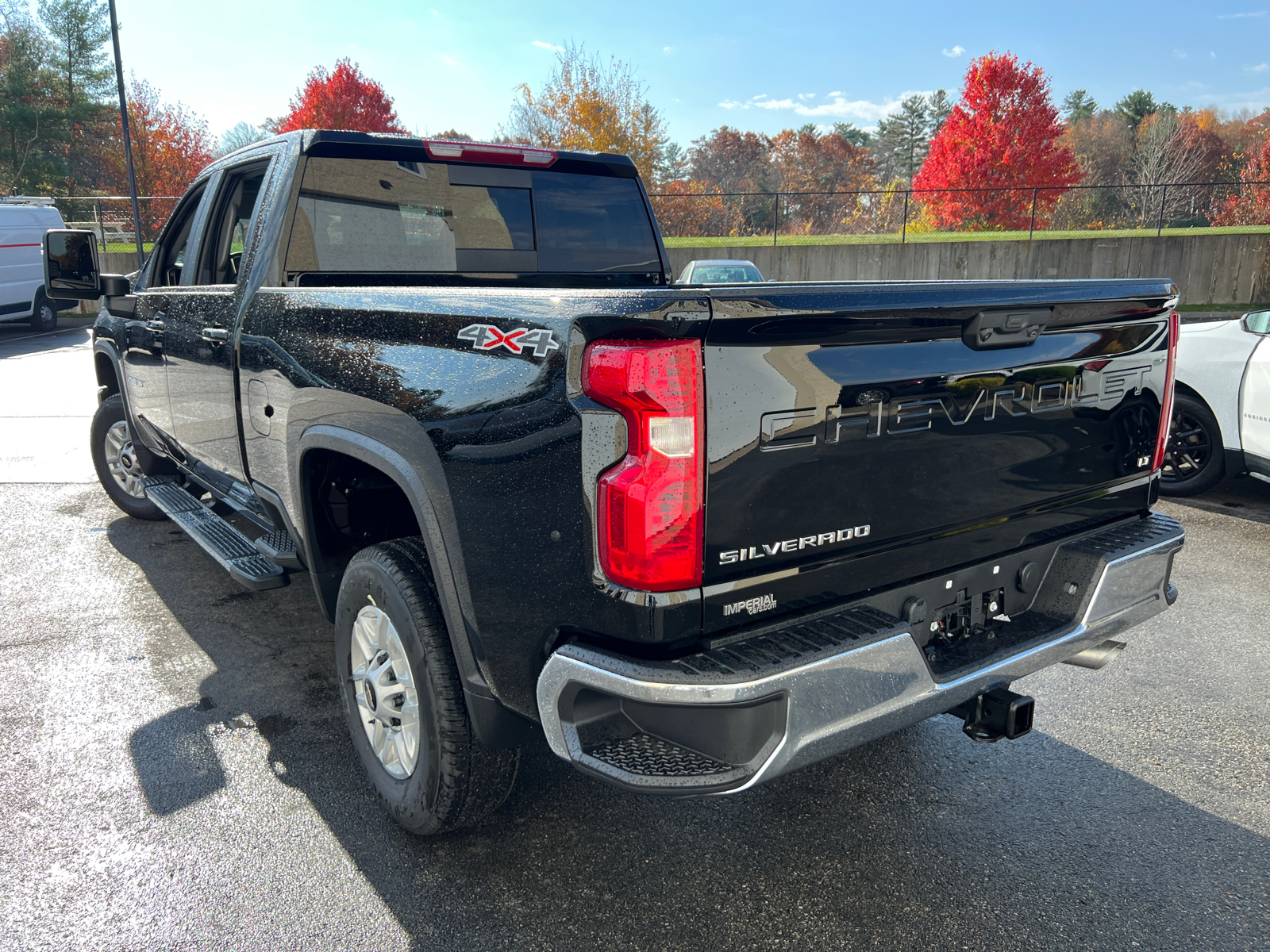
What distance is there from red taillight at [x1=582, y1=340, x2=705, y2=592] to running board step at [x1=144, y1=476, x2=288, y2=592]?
2039 mm

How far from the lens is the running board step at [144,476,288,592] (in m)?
3.43

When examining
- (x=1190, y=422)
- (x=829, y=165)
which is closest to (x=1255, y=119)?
(x=829, y=165)

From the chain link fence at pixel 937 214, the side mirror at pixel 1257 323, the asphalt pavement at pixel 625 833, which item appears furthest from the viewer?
the chain link fence at pixel 937 214

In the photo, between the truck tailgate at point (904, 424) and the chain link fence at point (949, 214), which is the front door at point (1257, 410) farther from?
the chain link fence at point (949, 214)

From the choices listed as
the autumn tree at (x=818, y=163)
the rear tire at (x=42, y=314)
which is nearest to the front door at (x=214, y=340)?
the rear tire at (x=42, y=314)

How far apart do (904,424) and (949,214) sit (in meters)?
28.5

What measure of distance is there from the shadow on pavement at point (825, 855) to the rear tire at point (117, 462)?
305cm

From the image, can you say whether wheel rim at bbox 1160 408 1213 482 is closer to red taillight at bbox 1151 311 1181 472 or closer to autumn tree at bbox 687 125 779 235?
red taillight at bbox 1151 311 1181 472

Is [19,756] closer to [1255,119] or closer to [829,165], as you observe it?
[829,165]

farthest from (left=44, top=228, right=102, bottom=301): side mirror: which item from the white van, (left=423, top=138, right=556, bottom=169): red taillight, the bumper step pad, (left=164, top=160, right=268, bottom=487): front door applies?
the white van

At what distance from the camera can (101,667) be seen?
3.89m

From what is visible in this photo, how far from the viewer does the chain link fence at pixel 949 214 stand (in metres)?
24.0

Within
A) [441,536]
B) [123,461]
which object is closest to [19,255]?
[123,461]

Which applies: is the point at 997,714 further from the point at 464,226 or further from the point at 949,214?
the point at 949,214
